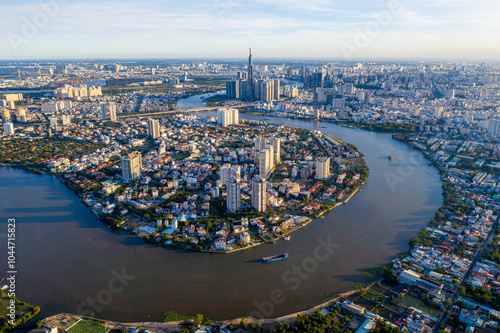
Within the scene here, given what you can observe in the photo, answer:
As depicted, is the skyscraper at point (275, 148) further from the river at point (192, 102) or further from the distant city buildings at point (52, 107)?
the distant city buildings at point (52, 107)

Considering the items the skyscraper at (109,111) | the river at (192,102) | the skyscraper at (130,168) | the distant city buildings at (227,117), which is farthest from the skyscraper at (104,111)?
the skyscraper at (130,168)

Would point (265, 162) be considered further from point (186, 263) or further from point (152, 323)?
point (152, 323)

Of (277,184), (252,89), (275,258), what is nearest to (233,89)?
(252,89)

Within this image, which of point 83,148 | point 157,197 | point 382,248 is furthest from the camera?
point 83,148

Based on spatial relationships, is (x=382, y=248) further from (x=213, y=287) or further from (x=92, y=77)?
(x=92, y=77)

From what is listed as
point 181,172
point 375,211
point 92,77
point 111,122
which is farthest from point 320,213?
point 92,77
